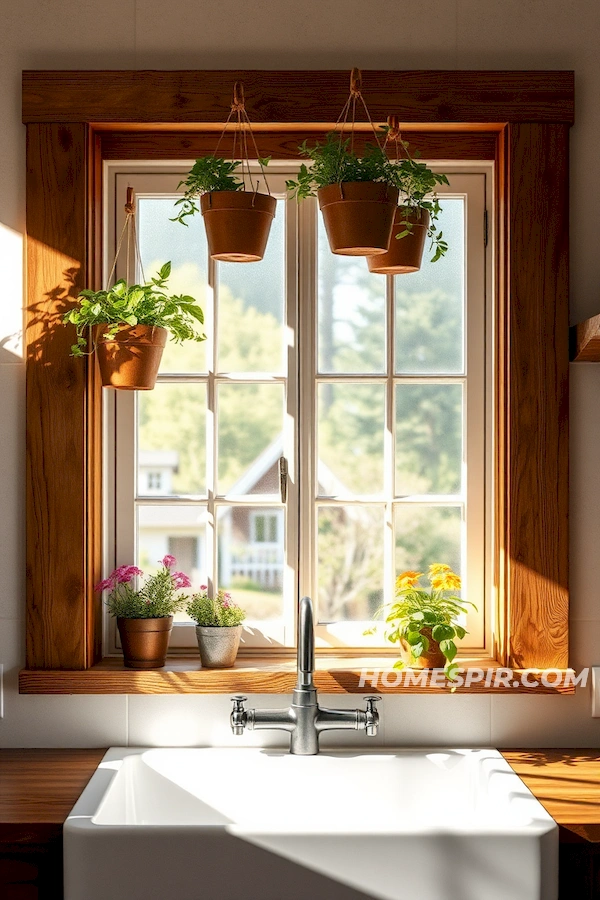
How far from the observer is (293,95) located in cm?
211

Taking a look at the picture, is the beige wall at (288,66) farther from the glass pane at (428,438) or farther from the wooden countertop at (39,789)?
the glass pane at (428,438)

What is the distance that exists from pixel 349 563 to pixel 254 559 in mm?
234

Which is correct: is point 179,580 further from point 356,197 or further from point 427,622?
point 356,197

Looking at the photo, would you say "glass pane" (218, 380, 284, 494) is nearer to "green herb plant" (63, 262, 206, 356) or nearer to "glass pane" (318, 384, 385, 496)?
"glass pane" (318, 384, 385, 496)

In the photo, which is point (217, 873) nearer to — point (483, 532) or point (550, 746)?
point (550, 746)

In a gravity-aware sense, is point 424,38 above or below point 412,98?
above

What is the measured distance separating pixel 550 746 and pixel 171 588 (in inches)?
37.5

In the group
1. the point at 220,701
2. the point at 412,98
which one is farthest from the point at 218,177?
the point at 220,701

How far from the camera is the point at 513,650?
83.0 inches

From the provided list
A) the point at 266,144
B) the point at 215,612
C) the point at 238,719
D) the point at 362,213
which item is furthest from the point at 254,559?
the point at 266,144

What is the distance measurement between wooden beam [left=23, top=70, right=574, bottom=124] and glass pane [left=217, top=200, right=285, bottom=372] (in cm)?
30

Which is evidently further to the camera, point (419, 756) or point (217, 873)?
point (419, 756)

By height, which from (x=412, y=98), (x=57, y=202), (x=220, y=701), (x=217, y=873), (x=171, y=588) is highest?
(x=412, y=98)

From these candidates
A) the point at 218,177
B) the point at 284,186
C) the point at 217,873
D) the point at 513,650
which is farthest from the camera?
the point at 284,186
